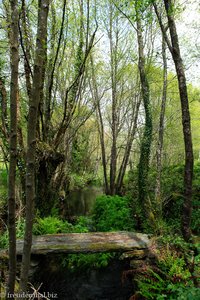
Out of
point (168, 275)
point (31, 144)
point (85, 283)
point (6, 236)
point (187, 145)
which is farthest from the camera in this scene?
point (6, 236)

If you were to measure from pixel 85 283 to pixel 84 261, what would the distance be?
0.65 meters

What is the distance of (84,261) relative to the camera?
5723 mm

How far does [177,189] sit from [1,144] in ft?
20.7

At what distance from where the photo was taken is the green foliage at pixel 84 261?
5.62 meters

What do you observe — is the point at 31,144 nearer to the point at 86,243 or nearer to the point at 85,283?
the point at 86,243

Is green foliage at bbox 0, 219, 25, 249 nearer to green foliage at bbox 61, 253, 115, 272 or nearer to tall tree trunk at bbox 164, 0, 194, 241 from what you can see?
green foliage at bbox 61, 253, 115, 272

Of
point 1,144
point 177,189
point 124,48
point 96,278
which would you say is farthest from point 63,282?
point 124,48

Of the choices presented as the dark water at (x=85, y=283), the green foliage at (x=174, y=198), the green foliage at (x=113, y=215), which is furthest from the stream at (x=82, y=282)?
the green foliage at (x=174, y=198)

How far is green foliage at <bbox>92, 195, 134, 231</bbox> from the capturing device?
7410 mm

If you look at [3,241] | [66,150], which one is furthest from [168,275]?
[66,150]

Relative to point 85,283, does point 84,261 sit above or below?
above

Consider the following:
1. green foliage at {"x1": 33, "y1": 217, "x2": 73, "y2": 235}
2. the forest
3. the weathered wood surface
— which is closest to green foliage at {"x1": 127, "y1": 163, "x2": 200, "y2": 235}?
the forest

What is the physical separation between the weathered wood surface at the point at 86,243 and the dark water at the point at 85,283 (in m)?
0.58

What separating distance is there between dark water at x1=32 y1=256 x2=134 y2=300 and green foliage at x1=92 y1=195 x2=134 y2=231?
1.71m
